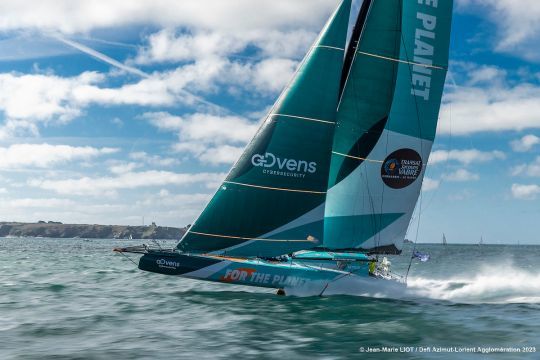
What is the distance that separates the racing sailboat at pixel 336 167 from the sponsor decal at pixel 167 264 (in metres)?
0.03

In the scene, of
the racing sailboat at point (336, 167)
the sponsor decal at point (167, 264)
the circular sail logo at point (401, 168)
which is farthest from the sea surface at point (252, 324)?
the circular sail logo at point (401, 168)

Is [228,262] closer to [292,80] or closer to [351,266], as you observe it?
[351,266]

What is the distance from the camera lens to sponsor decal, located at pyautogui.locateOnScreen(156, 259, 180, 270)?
18797 millimetres

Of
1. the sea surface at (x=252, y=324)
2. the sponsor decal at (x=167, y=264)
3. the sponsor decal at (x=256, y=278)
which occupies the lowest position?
the sea surface at (x=252, y=324)

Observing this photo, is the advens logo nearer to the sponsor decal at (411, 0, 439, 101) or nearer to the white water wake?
the sponsor decal at (411, 0, 439, 101)

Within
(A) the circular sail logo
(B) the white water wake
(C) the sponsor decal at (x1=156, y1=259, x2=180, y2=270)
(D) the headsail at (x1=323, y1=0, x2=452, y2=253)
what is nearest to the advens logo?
(D) the headsail at (x1=323, y1=0, x2=452, y2=253)

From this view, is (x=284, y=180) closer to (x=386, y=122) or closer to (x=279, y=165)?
(x=279, y=165)

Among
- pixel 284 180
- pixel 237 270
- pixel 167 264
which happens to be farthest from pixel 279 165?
pixel 167 264

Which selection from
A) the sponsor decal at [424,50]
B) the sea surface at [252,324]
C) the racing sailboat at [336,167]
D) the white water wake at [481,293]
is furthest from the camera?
the sponsor decal at [424,50]

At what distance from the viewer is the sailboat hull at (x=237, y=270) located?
18750 millimetres

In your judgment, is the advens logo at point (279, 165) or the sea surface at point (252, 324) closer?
the sea surface at point (252, 324)

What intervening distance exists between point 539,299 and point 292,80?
42.4 ft

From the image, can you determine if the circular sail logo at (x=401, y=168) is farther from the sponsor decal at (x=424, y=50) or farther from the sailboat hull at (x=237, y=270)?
the sailboat hull at (x=237, y=270)

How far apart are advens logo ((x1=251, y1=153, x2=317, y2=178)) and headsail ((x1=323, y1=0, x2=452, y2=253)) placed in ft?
8.56
